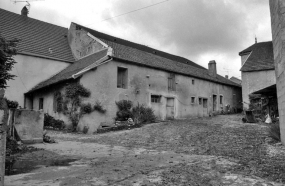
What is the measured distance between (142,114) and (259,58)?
16893 millimetres

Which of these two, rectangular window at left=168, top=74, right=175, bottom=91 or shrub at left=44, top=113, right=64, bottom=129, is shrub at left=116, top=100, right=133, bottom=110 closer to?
shrub at left=44, top=113, right=64, bottom=129

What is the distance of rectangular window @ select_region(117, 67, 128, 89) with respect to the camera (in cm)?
1717

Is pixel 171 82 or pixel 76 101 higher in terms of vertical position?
pixel 171 82

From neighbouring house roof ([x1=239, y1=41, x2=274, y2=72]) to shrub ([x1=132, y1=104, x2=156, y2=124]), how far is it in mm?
13900

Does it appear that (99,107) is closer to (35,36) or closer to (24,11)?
(35,36)

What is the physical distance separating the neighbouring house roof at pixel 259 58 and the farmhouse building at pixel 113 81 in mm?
3628

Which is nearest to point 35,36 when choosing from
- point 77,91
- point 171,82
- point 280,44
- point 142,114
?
point 77,91

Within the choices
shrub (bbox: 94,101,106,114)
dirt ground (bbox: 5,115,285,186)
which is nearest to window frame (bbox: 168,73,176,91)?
shrub (bbox: 94,101,106,114)

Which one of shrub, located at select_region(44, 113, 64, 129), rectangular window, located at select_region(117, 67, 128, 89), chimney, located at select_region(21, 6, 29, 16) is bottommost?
shrub, located at select_region(44, 113, 64, 129)

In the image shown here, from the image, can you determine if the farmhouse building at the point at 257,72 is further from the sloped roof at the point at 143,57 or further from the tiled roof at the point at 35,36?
the tiled roof at the point at 35,36

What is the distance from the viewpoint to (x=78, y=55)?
21422mm

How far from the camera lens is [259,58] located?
2567 cm

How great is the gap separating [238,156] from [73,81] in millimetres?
12044

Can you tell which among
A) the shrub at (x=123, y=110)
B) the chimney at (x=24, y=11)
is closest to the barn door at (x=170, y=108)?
the shrub at (x=123, y=110)
